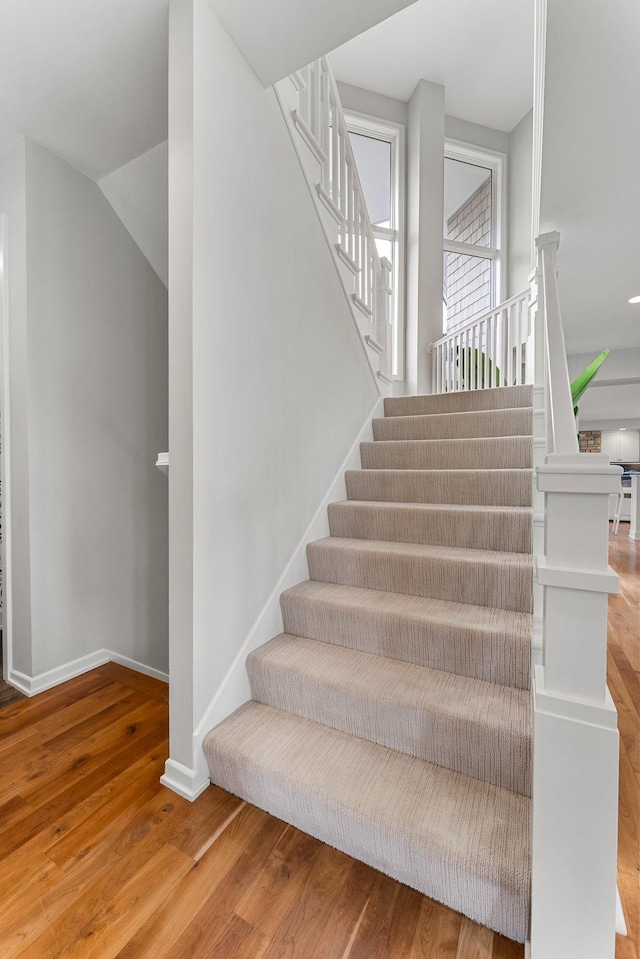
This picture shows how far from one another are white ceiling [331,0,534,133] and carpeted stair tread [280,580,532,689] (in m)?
5.04

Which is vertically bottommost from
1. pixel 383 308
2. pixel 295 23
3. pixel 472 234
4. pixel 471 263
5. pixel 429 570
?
pixel 429 570

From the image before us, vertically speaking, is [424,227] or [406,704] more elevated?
[424,227]

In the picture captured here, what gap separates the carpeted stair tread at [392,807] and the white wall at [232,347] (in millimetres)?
208

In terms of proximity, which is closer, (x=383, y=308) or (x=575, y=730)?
(x=575, y=730)

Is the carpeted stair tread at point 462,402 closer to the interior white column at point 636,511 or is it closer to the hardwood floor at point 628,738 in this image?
the hardwood floor at point 628,738

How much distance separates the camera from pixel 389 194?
15.4ft

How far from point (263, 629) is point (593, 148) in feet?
9.09

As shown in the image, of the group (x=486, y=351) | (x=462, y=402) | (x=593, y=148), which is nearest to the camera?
(x=593, y=148)

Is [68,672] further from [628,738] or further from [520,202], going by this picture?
[520,202]

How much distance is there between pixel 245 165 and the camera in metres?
1.56

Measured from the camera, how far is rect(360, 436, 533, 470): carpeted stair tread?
7.23 feet

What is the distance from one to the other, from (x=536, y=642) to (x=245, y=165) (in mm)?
1776

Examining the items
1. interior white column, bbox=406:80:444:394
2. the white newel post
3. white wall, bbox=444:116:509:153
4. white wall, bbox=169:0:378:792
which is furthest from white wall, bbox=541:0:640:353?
white wall, bbox=444:116:509:153

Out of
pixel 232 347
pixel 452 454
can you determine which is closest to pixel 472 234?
pixel 452 454
